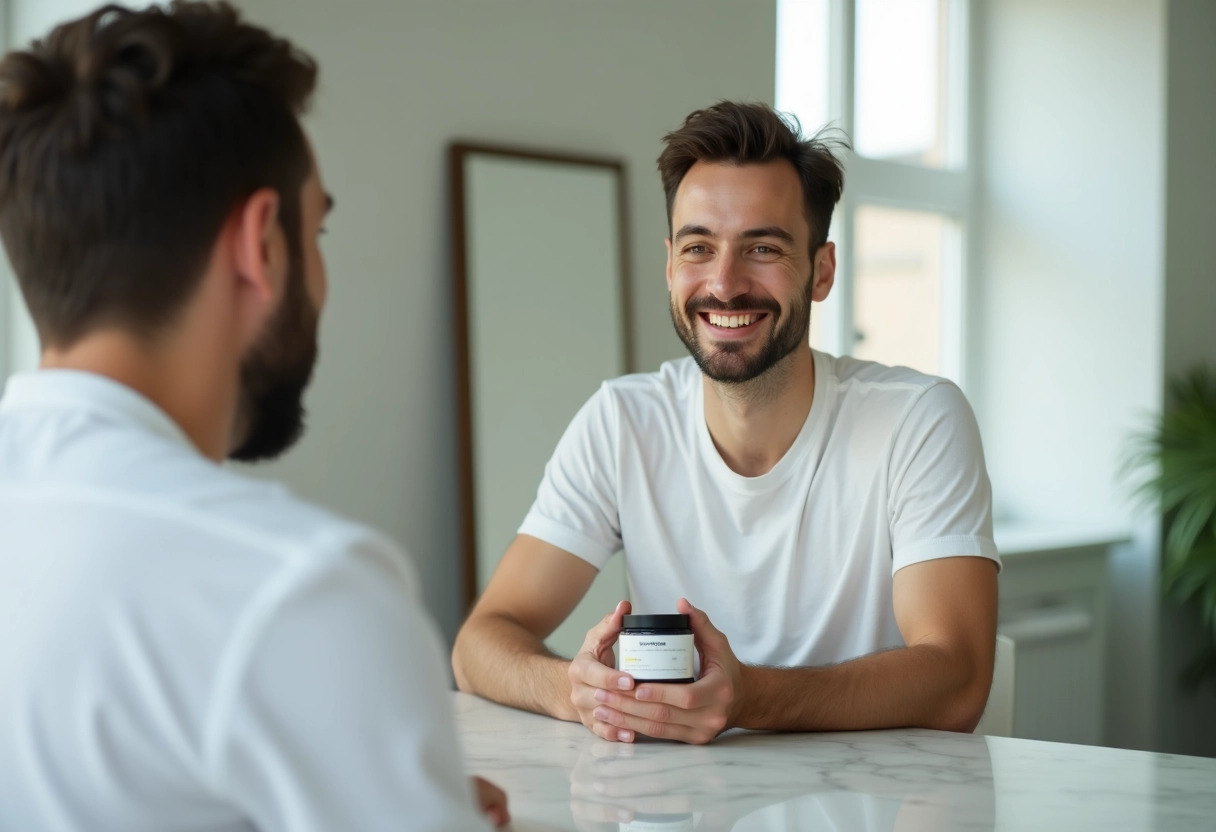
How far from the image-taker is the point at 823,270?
7.52 ft

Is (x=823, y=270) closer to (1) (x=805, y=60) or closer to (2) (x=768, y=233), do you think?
(2) (x=768, y=233)

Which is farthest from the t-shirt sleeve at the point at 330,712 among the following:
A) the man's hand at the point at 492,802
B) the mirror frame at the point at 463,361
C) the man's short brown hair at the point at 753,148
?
the mirror frame at the point at 463,361

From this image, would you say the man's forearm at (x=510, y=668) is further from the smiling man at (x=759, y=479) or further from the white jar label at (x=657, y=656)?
the white jar label at (x=657, y=656)

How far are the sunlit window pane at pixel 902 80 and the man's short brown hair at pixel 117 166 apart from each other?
3670 millimetres

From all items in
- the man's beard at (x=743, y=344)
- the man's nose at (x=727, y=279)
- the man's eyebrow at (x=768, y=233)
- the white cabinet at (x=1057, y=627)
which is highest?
the man's eyebrow at (x=768, y=233)

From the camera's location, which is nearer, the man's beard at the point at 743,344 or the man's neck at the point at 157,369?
the man's neck at the point at 157,369

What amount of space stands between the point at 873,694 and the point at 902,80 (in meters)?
3.36

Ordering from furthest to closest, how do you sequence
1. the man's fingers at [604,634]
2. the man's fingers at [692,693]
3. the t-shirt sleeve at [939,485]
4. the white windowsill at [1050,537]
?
1. the white windowsill at [1050,537]
2. the t-shirt sleeve at [939,485]
3. the man's fingers at [604,634]
4. the man's fingers at [692,693]

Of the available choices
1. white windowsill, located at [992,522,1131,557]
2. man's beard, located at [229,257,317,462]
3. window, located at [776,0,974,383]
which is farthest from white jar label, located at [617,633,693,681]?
window, located at [776,0,974,383]

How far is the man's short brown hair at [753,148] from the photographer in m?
2.11

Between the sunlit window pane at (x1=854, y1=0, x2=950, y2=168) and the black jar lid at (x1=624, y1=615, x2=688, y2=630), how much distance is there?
10.3 ft

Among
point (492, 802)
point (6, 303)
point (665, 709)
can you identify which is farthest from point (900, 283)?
point (492, 802)

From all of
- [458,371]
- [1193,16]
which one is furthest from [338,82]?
[1193,16]

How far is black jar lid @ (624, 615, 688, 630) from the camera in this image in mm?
1471
